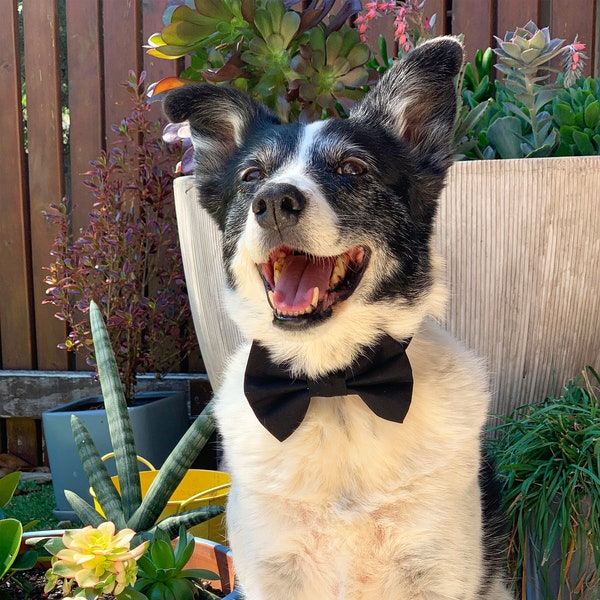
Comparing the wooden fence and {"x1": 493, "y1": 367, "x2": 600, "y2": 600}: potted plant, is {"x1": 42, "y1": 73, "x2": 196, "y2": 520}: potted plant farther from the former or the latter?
{"x1": 493, "y1": 367, "x2": 600, "y2": 600}: potted plant

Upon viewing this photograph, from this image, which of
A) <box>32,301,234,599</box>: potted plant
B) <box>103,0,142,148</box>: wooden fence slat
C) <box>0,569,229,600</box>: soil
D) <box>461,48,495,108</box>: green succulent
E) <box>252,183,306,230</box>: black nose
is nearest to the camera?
<box>252,183,306,230</box>: black nose

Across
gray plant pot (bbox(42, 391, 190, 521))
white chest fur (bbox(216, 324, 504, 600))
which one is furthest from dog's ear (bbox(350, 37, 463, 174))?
gray plant pot (bbox(42, 391, 190, 521))

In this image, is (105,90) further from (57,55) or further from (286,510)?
(286,510)

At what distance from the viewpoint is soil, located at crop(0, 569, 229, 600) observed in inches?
76.0

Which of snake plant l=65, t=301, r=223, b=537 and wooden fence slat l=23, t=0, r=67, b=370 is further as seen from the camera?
wooden fence slat l=23, t=0, r=67, b=370

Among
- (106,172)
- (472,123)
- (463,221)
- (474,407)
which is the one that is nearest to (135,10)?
(106,172)

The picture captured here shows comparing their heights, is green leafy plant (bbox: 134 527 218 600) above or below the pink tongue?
below

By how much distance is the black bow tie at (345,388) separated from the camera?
5.08 ft

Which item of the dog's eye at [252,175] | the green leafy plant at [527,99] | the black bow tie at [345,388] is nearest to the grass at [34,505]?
the black bow tie at [345,388]

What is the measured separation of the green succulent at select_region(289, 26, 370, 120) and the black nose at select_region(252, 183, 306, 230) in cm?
122

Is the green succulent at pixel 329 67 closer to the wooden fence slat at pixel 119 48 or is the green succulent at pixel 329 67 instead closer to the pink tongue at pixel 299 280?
the pink tongue at pixel 299 280

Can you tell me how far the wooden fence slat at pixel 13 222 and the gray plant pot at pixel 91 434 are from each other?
0.75 meters

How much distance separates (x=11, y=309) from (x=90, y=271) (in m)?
0.87

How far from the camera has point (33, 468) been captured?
3.90 metres
